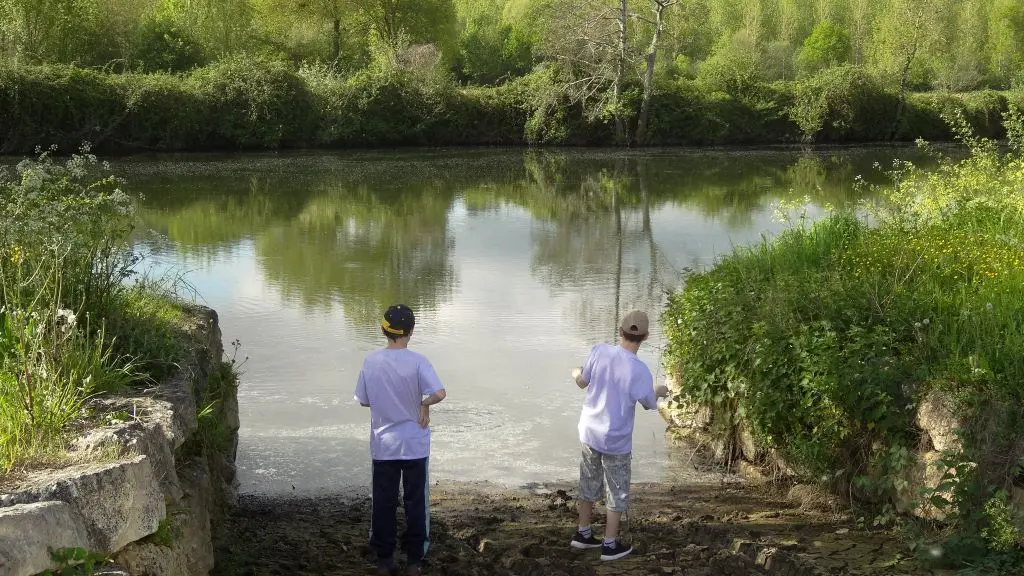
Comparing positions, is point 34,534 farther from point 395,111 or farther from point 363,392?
point 395,111

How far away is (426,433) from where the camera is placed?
18.0 ft

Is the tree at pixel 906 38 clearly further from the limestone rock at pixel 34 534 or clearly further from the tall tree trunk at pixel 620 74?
the limestone rock at pixel 34 534

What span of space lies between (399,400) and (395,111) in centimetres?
3726

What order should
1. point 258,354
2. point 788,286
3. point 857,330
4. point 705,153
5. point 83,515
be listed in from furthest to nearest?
1. point 705,153
2. point 258,354
3. point 788,286
4. point 857,330
5. point 83,515

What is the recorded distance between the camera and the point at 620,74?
4266 cm

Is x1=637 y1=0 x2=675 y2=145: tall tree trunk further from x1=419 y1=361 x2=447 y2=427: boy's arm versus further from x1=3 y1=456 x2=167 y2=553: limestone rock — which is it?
x1=3 y1=456 x2=167 y2=553: limestone rock

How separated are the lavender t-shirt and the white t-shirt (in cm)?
93

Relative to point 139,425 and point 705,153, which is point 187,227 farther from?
point 705,153

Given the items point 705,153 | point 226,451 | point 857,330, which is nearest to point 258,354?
point 226,451

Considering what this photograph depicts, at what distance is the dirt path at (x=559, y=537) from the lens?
5395 mm

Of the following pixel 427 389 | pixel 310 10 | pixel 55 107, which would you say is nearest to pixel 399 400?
pixel 427 389

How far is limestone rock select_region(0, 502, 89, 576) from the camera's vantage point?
3.47 meters

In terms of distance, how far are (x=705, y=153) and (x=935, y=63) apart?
27.3 meters

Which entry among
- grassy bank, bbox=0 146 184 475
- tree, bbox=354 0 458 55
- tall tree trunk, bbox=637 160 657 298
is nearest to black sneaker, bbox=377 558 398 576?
grassy bank, bbox=0 146 184 475
